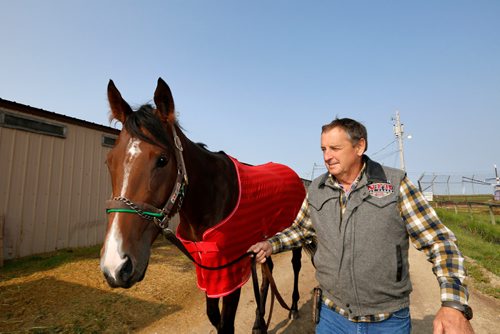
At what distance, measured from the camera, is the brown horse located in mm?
1671

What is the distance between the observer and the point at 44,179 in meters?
7.38

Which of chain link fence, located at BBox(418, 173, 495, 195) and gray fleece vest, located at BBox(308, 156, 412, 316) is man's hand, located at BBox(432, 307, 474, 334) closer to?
gray fleece vest, located at BBox(308, 156, 412, 316)

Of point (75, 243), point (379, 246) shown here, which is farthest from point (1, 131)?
point (379, 246)

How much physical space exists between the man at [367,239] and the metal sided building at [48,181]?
7642 mm

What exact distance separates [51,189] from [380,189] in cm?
861

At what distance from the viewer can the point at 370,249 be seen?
5.51 ft

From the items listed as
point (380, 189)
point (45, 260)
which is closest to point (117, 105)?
point (380, 189)

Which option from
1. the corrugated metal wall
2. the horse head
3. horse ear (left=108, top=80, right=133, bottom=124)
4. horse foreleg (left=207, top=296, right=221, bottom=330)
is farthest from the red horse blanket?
the corrugated metal wall

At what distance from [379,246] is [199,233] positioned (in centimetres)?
154

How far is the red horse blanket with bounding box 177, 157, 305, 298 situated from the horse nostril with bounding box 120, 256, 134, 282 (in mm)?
859

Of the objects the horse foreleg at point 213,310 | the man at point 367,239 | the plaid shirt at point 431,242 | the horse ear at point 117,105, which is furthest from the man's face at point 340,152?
the horse foreleg at point 213,310

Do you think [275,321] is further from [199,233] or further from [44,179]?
[44,179]

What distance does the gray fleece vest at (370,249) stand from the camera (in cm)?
166

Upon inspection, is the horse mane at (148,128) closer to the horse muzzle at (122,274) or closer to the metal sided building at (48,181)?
the horse muzzle at (122,274)
